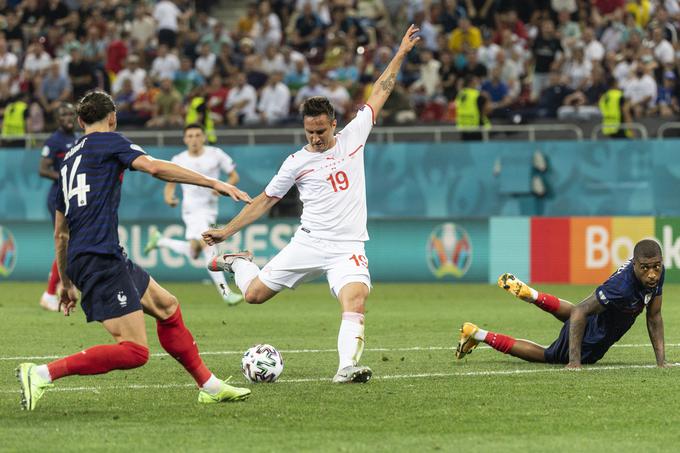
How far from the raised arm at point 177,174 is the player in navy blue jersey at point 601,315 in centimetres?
348

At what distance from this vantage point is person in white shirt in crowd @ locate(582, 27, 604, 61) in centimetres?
2503

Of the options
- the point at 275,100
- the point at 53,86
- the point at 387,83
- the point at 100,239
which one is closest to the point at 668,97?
the point at 275,100

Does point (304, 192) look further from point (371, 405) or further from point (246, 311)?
point (246, 311)

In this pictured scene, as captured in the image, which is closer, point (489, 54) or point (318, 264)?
point (318, 264)

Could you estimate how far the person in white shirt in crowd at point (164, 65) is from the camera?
2744cm

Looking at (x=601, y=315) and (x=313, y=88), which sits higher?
(x=313, y=88)

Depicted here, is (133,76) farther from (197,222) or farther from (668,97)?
(668,97)

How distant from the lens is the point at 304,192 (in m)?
11.1

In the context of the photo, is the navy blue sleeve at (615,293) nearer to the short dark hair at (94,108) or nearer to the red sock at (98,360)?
the red sock at (98,360)

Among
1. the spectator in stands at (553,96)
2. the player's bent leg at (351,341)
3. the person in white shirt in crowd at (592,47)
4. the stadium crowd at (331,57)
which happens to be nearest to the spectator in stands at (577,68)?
the stadium crowd at (331,57)

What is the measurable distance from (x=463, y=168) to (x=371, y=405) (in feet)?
44.5

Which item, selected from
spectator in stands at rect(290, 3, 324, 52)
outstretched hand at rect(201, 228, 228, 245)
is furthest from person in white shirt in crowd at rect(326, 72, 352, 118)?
outstretched hand at rect(201, 228, 228, 245)

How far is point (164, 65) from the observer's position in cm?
2755

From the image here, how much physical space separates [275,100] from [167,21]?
16.5ft
